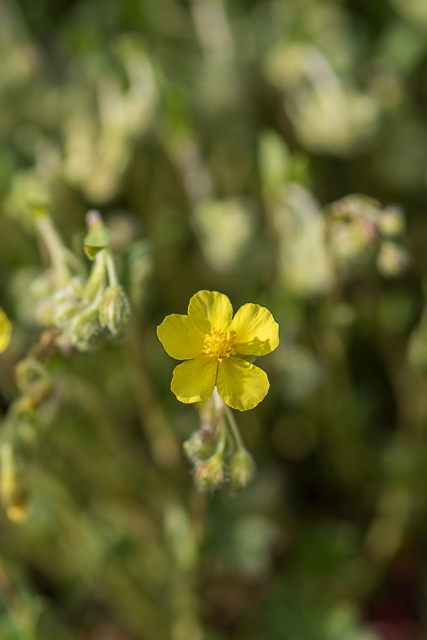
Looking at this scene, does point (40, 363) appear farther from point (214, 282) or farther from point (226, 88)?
point (226, 88)

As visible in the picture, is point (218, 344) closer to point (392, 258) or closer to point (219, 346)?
point (219, 346)

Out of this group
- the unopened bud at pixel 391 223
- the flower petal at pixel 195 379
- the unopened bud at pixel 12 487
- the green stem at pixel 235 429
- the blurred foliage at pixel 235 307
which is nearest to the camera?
the flower petal at pixel 195 379

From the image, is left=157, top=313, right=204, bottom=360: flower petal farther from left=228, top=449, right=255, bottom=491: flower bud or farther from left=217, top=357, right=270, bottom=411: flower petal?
left=228, top=449, right=255, bottom=491: flower bud

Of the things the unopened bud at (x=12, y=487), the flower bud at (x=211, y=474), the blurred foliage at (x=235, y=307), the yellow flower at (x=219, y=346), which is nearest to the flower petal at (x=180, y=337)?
the yellow flower at (x=219, y=346)

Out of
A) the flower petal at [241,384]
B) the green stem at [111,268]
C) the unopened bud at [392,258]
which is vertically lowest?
the unopened bud at [392,258]

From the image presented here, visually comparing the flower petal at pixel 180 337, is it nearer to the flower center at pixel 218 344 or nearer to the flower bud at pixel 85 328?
the flower center at pixel 218 344

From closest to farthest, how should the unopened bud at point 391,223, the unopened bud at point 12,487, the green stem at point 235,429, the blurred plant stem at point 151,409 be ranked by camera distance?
the green stem at point 235,429 → the unopened bud at point 12,487 → the unopened bud at point 391,223 → the blurred plant stem at point 151,409

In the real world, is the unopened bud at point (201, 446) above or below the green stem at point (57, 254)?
below
